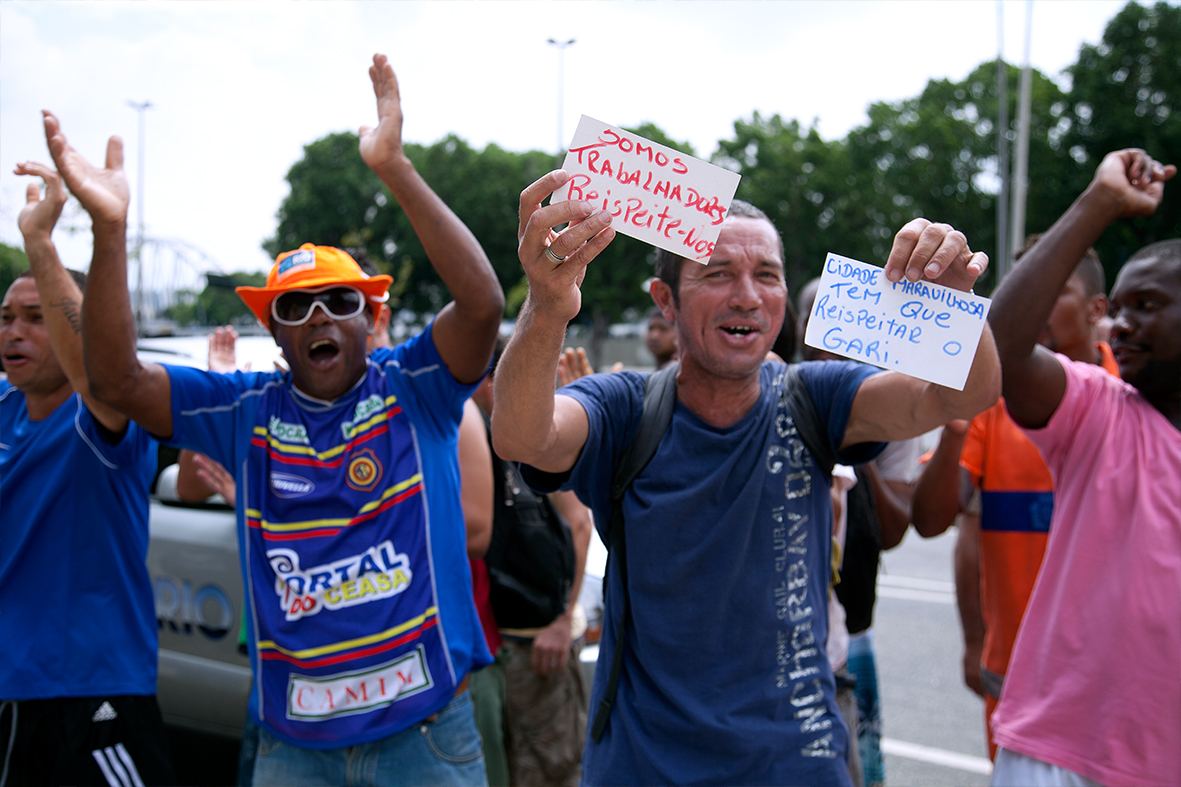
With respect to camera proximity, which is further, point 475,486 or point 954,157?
point 954,157

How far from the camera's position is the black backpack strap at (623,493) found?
6.18 ft

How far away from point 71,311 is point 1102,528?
296 centimetres

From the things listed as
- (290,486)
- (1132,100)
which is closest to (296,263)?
(290,486)

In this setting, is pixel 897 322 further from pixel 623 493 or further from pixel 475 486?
pixel 475 486

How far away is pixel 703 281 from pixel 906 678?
4.54 m

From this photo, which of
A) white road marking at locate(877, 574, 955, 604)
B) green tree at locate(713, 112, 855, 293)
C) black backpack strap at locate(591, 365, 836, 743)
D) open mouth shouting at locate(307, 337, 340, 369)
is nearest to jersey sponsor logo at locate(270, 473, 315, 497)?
open mouth shouting at locate(307, 337, 340, 369)

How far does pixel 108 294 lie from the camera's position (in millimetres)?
2344

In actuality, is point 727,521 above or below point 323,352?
below

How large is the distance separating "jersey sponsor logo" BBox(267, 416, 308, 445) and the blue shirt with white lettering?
0.91 m

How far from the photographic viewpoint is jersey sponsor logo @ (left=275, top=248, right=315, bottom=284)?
2.53 meters

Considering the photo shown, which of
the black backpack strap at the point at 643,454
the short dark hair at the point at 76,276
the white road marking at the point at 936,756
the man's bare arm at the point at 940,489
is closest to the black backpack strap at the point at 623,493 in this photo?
the black backpack strap at the point at 643,454

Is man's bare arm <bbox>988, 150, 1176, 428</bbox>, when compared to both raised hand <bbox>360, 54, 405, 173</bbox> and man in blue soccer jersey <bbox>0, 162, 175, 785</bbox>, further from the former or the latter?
man in blue soccer jersey <bbox>0, 162, 175, 785</bbox>

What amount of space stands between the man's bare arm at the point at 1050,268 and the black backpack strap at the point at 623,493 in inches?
35.1

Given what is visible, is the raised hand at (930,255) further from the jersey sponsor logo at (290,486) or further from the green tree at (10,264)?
the green tree at (10,264)
